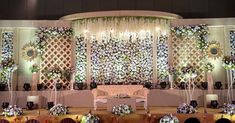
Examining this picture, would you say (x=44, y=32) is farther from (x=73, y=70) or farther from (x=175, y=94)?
(x=175, y=94)

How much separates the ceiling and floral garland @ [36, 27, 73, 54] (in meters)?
0.73

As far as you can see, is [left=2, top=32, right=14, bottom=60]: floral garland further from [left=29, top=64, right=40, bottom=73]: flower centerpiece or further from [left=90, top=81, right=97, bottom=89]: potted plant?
[left=90, top=81, right=97, bottom=89]: potted plant

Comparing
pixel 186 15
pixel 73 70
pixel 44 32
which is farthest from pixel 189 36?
pixel 44 32

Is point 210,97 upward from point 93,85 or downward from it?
downward

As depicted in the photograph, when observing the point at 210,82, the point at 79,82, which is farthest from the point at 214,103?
the point at 79,82

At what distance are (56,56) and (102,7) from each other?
218cm

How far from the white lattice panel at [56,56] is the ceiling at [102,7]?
950 mm

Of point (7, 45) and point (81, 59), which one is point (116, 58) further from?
point (7, 45)

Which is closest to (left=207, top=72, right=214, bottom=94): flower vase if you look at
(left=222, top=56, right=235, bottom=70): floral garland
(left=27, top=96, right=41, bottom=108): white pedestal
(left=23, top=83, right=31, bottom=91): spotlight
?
(left=222, top=56, right=235, bottom=70): floral garland

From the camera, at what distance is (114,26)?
9102 millimetres

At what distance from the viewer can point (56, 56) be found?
9.93 meters

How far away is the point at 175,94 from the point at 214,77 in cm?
136

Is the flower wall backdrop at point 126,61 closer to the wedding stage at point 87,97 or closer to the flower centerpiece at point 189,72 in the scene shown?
the wedding stage at point 87,97

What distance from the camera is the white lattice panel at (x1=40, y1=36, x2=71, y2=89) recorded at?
986 centimetres
